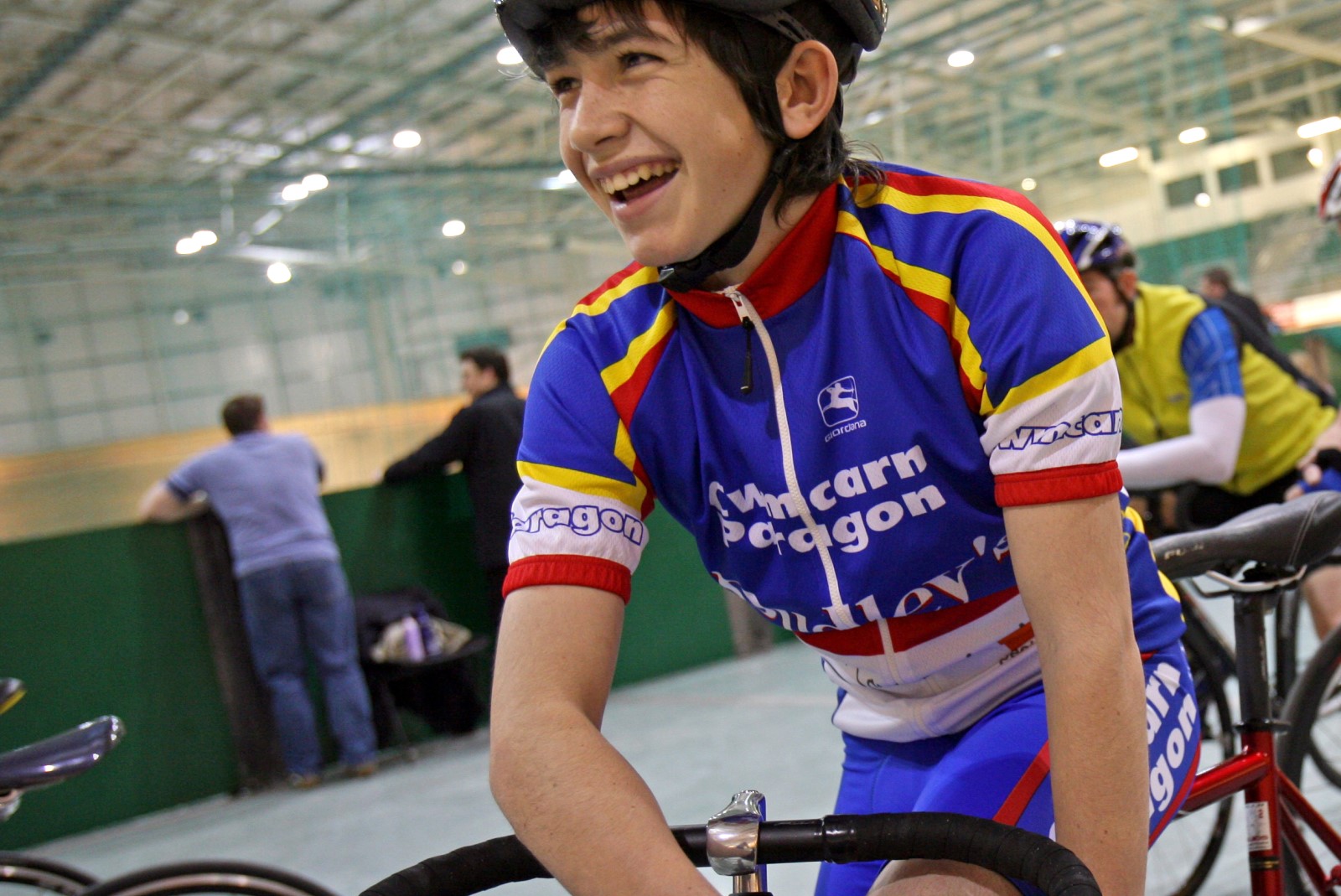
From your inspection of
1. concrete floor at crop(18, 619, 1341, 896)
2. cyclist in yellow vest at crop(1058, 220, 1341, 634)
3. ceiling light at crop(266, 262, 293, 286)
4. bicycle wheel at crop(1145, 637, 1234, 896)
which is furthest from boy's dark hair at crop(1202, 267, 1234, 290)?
ceiling light at crop(266, 262, 293, 286)

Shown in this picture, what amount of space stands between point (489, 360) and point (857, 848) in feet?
16.0

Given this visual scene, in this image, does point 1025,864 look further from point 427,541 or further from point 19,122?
point 19,122

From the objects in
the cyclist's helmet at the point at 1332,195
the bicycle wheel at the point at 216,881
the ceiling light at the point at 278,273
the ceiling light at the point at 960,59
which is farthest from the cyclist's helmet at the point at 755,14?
the ceiling light at the point at 960,59

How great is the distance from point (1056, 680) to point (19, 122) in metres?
7.92

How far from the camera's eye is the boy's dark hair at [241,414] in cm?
501

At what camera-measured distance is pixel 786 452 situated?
1.02 m

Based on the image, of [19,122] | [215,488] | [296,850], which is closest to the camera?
[296,850]

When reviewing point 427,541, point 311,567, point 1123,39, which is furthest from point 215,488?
point 1123,39

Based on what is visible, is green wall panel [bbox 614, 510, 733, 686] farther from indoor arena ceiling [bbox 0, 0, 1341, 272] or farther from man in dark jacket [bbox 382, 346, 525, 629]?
indoor arena ceiling [bbox 0, 0, 1341, 272]

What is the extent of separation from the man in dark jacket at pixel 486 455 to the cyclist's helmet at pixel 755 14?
426cm

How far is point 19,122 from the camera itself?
716 centimetres

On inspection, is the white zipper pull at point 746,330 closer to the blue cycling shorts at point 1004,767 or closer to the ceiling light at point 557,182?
the blue cycling shorts at point 1004,767

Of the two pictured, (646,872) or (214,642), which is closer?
(646,872)

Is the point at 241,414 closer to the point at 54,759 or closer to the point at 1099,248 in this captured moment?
the point at 54,759
